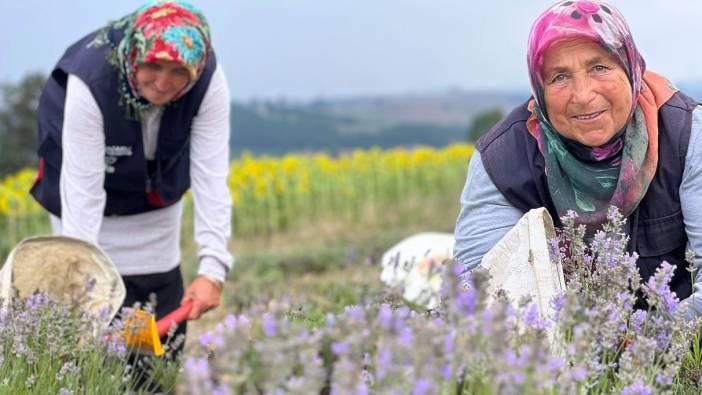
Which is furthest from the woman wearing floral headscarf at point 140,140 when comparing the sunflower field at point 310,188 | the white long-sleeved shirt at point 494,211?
the sunflower field at point 310,188

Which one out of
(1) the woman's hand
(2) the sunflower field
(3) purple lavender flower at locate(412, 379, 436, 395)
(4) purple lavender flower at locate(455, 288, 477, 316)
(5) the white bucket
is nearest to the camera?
(3) purple lavender flower at locate(412, 379, 436, 395)

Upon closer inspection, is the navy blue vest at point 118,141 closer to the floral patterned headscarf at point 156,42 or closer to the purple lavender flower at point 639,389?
the floral patterned headscarf at point 156,42

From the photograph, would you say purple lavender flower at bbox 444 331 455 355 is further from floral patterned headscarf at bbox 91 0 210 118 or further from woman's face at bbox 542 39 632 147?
floral patterned headscarf at bbox 91 0 210 118

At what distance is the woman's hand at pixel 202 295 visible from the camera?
12.2 feet

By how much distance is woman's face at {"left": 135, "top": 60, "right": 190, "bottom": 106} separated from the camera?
3609 mm

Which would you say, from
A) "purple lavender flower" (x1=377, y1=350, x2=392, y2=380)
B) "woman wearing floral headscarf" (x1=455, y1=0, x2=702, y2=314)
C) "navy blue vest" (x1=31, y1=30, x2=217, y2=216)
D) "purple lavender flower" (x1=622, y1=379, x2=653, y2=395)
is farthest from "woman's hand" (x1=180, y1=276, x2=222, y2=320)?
"purple lavender flower" (x1=377, y1=350, x2=392, y2=380)

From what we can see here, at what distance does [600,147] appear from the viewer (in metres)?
2.92

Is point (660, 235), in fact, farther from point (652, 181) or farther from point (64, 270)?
point (64, 270)

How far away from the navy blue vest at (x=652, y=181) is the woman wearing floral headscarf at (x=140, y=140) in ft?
4.29

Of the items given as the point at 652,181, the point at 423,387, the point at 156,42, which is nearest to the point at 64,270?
the point at 156,42

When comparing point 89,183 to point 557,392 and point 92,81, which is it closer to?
point 92,81

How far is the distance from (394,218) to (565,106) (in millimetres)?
10082

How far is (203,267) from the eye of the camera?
12.8 feet

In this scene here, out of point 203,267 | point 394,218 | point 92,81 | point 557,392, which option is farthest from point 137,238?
point 394,218
